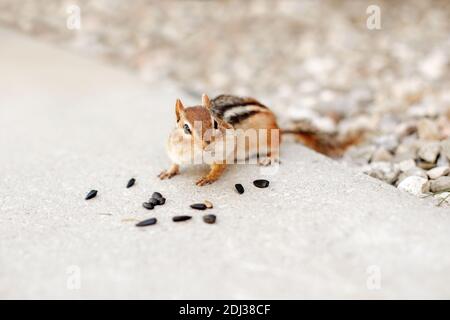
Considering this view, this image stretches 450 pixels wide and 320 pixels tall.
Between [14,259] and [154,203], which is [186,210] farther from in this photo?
[14,259]

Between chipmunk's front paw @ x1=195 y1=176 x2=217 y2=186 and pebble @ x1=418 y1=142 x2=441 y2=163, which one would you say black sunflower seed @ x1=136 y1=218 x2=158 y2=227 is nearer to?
chipmunk's front paw @ x1=195 y1=176 x2=217 y2=186

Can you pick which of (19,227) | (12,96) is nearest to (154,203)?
(19,227)

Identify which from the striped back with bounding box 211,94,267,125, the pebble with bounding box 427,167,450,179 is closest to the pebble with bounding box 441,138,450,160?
the pebble with bounding box 427,167,450,179

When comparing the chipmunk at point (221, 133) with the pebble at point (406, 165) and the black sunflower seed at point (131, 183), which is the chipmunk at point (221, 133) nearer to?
the black sunflower seed at point (131, 183)

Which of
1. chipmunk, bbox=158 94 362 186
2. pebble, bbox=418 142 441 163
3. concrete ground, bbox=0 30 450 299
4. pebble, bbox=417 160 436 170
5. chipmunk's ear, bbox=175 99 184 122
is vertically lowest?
concrete ground, bbox=0 30 450 299

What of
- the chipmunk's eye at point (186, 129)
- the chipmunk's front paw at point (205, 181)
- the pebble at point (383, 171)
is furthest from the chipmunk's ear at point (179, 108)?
the pebble at point (383, 171)

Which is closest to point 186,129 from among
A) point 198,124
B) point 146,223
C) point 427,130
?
point 198,124

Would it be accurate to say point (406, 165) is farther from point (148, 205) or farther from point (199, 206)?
point (148, 205)

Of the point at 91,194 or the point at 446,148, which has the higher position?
the point at 446,148
